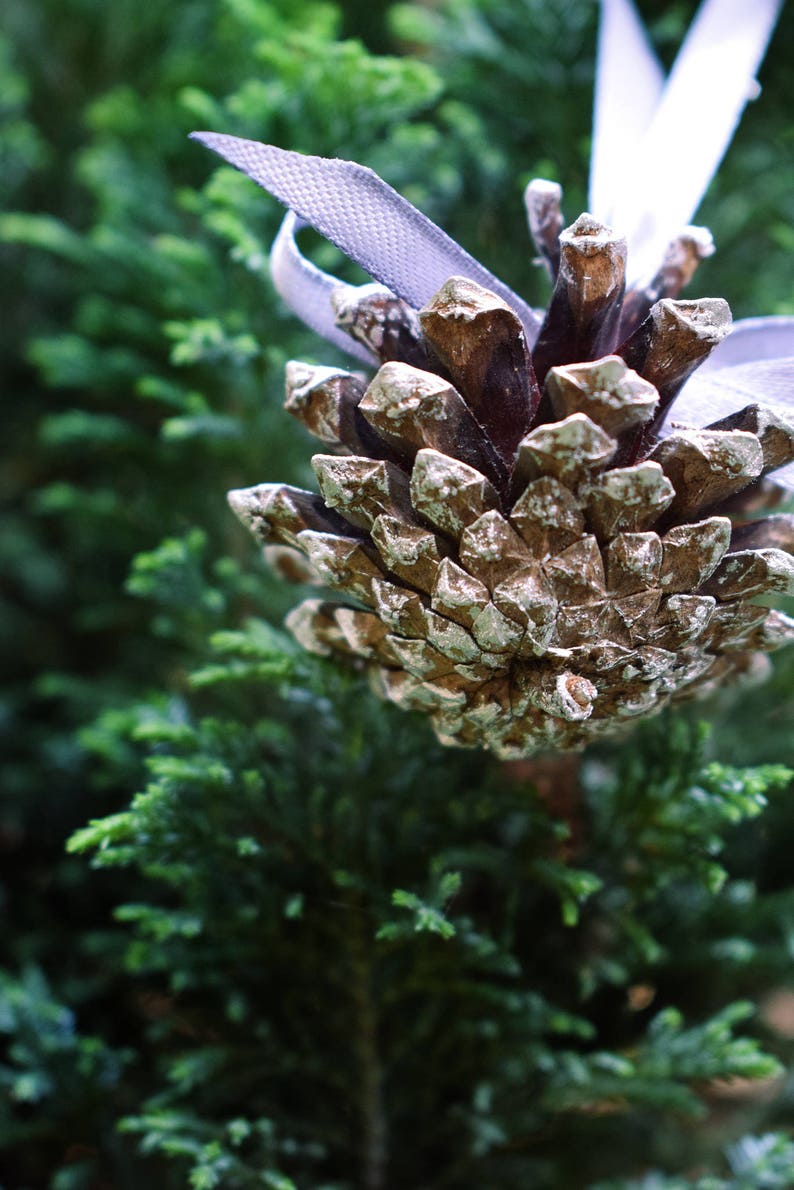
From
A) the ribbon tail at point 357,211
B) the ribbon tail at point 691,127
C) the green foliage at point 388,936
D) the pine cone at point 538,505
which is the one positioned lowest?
the green foliage at point 388,936

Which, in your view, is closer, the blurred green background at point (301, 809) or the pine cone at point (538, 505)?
the pine cone at point (538, 505)

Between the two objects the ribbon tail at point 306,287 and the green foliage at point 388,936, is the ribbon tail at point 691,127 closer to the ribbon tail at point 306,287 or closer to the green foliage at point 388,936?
the ribbon tail at point 306,287

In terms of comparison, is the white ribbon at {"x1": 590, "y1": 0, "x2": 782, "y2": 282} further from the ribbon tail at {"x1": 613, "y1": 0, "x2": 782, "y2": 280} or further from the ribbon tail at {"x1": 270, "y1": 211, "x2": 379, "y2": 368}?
the ribbon tail at {"x1": 270, "y1": 211, "x2": 379, "y2": 368}

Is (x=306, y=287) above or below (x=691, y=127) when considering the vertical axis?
below

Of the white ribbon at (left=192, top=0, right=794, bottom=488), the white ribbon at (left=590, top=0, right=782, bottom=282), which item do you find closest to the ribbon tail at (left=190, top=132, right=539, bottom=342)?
the white ribbon at (left=192, top=0, right=794, bottom=488)

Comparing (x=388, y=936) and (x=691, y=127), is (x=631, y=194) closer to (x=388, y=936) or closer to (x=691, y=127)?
(x=691, y=127)

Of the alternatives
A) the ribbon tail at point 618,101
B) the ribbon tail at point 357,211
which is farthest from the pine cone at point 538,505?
the ribbon tail at point 618,101

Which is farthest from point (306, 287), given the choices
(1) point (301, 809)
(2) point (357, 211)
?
(1) point (301, 809)

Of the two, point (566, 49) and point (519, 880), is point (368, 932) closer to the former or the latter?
point (519, 880)
